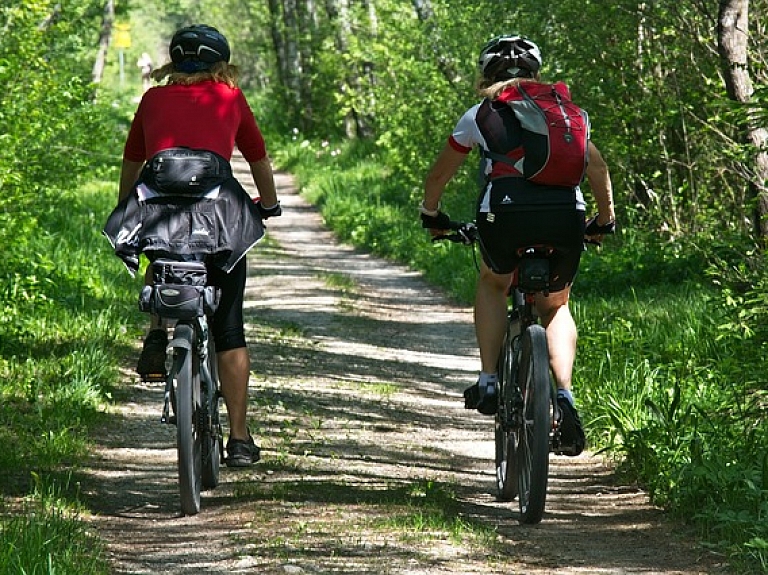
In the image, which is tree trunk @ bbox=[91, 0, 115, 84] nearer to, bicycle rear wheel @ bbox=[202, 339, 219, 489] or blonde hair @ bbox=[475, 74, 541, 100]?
bicycle rear wheel @ bbox=[202, 339, 219, 489]

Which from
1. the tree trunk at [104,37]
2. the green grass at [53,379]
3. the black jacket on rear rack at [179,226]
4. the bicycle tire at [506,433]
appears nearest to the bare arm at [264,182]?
the black jacket on rear rack at [179,226]

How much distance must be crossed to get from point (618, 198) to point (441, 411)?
6.70 metres

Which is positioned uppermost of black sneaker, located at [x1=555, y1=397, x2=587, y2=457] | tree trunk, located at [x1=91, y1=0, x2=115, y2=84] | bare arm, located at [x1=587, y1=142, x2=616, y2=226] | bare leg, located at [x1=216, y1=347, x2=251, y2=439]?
tree trunk, located at [x1=91, y1=0, x2=115, y2=84]

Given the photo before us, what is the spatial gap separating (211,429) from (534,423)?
4.73ft

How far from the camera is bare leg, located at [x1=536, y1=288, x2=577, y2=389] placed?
565 cm

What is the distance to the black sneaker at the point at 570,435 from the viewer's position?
5.36 meters

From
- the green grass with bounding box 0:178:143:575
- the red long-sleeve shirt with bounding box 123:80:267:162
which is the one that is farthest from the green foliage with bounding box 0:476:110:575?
the red long-sleeve shirt with bounding box 123:80:267:162

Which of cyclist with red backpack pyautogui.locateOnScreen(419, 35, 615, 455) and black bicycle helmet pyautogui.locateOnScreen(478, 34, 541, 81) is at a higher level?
black bicycle helmet pyautogui.locateOnScreen(478, 34, 541, 81)

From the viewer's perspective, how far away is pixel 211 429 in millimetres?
5730

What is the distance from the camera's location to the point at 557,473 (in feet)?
22.0

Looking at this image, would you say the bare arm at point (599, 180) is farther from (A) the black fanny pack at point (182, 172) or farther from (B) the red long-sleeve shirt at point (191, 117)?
(A) the black fanny pack at point (182, 172)

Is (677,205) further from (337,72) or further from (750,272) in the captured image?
(337,72)

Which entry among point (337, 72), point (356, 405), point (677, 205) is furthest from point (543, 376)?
point (337, 72)

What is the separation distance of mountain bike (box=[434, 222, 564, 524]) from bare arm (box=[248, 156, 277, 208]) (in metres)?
0.82
